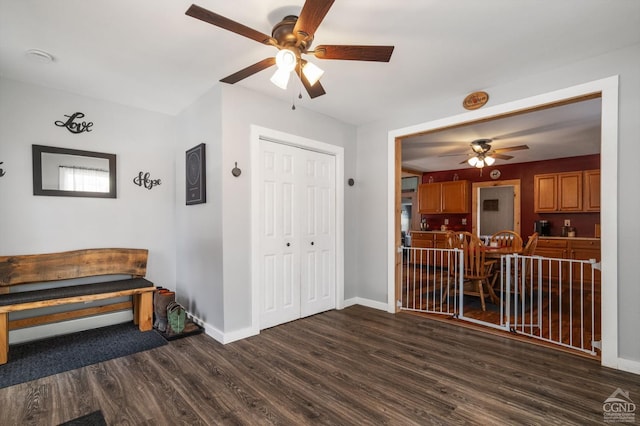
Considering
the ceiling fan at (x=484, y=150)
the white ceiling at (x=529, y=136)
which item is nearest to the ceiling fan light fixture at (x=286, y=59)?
the white ceiling at (x=529, y=136)

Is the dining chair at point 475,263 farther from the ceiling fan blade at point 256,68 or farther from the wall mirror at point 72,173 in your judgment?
the wall mirror at point 72,173

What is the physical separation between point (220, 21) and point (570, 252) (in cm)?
729

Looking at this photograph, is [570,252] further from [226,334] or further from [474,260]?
[226,334]

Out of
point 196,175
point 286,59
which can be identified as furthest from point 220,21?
point 196,175

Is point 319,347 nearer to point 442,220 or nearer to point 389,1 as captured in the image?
point 389,1

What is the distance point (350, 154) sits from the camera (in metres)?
4.51

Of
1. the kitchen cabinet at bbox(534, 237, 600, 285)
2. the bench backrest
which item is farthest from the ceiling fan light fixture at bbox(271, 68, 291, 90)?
the kitchen cabinet at bbox(534, 237, 600, 285)

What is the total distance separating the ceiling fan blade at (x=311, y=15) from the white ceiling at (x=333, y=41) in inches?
10.2

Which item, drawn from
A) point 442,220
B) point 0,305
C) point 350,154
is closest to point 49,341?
point 0,305

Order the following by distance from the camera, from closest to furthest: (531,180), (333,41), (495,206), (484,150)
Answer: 1. (333,41)
2. (484,150)
3. (531,180)
4. (495,206)

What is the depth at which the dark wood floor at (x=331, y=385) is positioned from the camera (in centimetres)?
198

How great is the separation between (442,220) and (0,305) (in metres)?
8.42

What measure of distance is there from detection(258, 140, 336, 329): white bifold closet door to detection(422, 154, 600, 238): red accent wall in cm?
515

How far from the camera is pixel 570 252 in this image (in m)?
6.11
